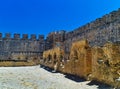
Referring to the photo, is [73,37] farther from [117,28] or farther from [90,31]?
[117,28]

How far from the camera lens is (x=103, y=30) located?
16.7 meters

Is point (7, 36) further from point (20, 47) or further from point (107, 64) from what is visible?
point (107, 64)

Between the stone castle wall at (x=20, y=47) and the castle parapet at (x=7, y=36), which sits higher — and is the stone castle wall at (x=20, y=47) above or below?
below

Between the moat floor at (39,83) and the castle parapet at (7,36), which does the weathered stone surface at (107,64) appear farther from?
the castle parapet at (7,36)

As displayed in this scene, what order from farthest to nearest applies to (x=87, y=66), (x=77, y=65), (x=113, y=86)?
(x=77, y=65) < (x=87, y=66) < (x=113, y=86)

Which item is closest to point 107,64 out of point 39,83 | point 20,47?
point 39,83

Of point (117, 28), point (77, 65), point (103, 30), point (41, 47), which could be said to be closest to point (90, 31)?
point (103, 30)

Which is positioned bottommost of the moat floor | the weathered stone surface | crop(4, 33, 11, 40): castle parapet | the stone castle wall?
the moat floor

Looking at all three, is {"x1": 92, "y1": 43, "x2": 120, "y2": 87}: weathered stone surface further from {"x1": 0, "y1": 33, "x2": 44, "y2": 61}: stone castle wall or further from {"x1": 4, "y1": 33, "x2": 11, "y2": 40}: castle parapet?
{"x1": 4, "y1": 33, "x2": 11, "y2": 40}: castle parapet

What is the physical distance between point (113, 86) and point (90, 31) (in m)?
11.8

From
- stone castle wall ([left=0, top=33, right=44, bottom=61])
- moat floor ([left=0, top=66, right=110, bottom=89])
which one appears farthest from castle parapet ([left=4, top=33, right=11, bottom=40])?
moat floor ([left=0, top=66, right=110, bottom=89])

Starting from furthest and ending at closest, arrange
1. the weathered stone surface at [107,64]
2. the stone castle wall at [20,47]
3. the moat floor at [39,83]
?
the stone castle wall at [20,47] < the moat floor at [39,83] < the weathered stone surface at [107,64]

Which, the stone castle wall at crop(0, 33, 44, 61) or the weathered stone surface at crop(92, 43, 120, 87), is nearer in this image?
the weathered stone surface at crop(92, 43, 120, 87)

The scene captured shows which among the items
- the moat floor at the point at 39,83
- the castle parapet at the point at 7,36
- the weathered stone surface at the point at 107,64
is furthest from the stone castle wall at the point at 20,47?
the weathered stone surface at the point at 107,64
